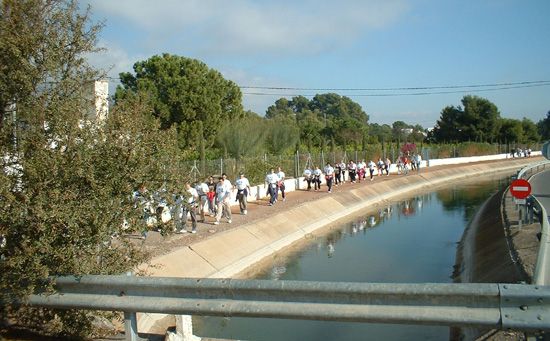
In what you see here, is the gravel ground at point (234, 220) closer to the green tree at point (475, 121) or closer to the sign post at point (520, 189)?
the sign post at point (520, 189)

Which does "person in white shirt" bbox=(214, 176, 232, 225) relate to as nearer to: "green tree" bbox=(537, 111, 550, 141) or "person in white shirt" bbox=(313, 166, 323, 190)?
"person in white shirt" bbox=(313, 166, 323, 190)

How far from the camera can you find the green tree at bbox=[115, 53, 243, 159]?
45.1m

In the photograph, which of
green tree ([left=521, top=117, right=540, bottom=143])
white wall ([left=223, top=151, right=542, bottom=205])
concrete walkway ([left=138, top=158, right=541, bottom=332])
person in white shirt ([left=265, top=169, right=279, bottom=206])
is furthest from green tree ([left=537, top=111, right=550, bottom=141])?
person in white shirt ([left=265, top=169, right=279, bottom=206])

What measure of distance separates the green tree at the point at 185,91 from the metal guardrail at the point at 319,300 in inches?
1471

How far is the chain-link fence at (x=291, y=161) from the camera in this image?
2885cm

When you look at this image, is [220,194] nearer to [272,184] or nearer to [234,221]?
[234,221]

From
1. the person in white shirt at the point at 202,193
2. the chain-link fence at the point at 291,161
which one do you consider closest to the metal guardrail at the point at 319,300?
the chain-link fence at the point at 291,161

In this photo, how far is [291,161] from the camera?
134 feet

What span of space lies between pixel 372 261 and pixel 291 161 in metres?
20.2

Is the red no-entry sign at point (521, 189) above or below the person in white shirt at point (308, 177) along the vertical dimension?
above

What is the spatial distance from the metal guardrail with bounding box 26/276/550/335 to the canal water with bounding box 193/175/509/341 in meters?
6.78

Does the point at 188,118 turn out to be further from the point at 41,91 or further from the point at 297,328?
the point at 41,91

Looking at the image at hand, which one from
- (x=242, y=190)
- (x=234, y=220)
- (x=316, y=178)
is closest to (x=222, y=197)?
(x=234, y=220)

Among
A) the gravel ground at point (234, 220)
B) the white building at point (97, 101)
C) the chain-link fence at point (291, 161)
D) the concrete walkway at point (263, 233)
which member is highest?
the white building at point (97, 101)
